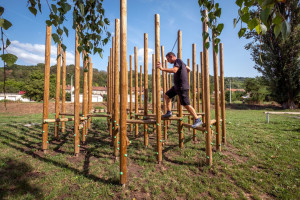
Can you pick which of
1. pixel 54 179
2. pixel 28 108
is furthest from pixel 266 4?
pixel 28 108

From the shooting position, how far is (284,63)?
71.2 ft

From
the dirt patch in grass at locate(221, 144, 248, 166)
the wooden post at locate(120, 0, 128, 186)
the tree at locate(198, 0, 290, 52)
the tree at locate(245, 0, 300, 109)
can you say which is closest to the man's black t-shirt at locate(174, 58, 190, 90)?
the wooden post at locate(120, 0, 128, 186)

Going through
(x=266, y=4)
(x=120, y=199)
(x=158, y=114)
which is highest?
(x=266, y=4)

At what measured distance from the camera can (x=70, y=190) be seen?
279cm

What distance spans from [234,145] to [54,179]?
472cm

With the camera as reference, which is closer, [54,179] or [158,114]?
[54,179]

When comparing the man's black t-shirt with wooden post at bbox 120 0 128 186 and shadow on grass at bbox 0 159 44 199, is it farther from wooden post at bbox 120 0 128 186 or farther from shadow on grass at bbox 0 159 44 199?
shadow on grass at bbox 0 159 44 199

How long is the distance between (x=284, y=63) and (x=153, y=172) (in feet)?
84.8

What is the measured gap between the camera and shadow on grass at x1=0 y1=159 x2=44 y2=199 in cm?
266

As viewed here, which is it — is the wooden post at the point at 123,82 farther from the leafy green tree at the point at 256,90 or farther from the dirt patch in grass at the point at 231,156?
the leafy green tree at the point at 256,90

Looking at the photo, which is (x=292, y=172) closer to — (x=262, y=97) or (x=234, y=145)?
(x=234, y=145)

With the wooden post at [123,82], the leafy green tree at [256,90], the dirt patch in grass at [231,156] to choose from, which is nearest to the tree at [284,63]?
A: the leafy green tree at [256,90]

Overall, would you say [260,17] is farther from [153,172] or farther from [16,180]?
[16,180]

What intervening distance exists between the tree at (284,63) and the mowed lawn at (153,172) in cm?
2068
